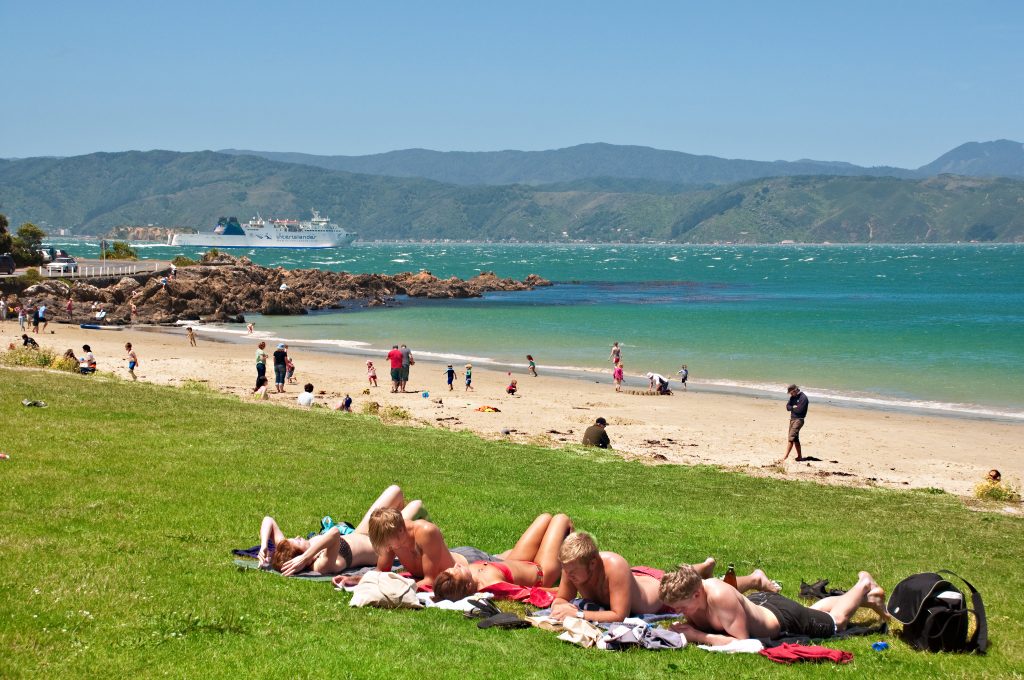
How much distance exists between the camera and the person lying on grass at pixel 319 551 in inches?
334

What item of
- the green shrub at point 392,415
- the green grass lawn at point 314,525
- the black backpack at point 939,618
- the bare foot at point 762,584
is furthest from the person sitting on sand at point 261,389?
the black backpack at point 939,618

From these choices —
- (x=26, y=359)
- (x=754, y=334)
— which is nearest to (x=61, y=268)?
(x=26, y=359)

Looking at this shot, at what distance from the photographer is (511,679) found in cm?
634

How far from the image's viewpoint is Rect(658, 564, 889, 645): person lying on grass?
7316 millimetres

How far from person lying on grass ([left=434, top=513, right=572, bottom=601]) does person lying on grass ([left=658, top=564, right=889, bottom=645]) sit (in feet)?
3.89

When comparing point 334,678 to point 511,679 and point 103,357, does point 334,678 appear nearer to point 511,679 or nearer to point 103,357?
point 511,679

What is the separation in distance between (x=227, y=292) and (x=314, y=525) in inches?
2363

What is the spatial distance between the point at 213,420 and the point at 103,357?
73.5 feet

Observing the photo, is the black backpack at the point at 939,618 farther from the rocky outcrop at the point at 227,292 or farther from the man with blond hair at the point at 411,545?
the rocky outcrop at the point at 227,292

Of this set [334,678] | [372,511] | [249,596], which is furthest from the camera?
[372,511]

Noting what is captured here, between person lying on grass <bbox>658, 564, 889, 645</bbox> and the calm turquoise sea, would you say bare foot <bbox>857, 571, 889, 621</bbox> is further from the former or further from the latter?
the calm turquoise sea

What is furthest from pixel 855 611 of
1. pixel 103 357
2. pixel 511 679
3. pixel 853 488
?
pixel 103 357

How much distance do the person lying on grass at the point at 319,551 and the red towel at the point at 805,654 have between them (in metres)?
3.33

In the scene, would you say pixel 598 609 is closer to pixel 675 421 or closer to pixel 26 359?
pixel 675 421
